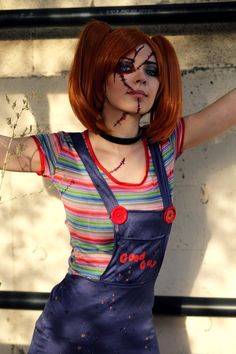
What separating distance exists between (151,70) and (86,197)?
492 millimetres

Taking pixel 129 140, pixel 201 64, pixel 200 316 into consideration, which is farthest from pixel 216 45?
pixel 200 316

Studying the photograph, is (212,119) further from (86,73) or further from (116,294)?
(116,294)

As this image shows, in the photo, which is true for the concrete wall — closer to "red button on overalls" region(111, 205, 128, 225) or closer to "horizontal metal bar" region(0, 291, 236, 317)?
"horizontal metal bar" region(0, 291, 236, 317)

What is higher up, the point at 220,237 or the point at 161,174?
the point at 161,174

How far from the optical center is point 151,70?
2.17m

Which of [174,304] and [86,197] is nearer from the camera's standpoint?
[86,197]

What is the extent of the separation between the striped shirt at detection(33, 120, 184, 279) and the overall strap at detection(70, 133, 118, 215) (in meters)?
0.02

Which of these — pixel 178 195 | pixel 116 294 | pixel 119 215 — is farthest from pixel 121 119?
pixel 178 195

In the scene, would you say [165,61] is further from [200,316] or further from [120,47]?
[200,316]

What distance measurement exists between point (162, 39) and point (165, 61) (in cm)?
9

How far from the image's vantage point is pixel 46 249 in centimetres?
296

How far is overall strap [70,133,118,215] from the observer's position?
2111 mm

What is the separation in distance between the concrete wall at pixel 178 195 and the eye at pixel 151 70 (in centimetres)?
66

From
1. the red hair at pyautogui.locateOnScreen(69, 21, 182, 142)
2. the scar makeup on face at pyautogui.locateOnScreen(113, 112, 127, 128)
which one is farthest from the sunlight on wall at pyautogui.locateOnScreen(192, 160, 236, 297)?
the scar makeup on face at pyautogui.locateOnScreen(113, 112, 127, 128)
